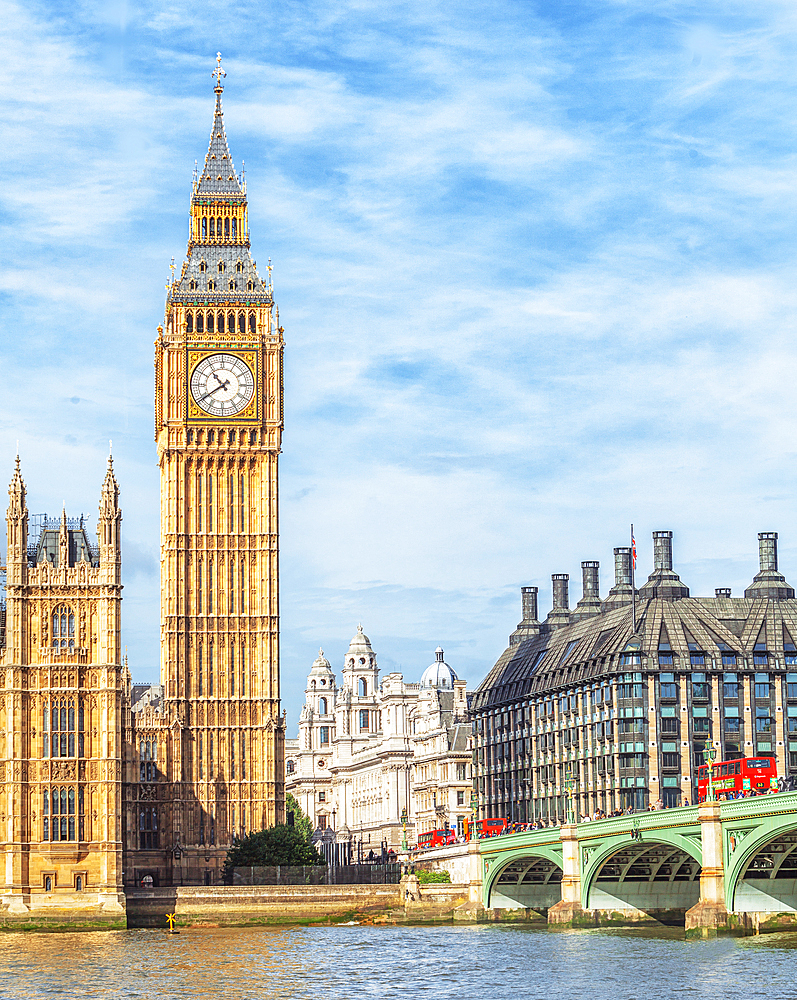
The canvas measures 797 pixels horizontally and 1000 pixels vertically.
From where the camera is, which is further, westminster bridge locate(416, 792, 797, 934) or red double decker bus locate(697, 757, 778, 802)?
red double decker bus locate(697, 757, 778, 802)

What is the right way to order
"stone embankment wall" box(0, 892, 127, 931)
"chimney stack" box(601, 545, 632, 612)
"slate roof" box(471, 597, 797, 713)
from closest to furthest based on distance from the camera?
"stone embankment wall" box(0, 892, 127, 931)
"slate roof" box(471, 597, 797, 713)
"chimney stack" box(601, 545, 632, 612)

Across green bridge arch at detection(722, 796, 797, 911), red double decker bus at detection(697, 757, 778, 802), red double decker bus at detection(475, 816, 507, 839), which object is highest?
red double decker bus at detection(697, 757, 778, 802)

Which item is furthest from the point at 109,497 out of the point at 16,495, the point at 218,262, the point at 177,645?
the point at 218,262

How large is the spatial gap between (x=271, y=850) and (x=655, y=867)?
3513cm

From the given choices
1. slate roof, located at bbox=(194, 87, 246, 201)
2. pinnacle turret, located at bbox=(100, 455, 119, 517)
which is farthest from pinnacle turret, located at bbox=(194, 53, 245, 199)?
pinnacle turret, located at bbox=(100, 455, 119, 517)

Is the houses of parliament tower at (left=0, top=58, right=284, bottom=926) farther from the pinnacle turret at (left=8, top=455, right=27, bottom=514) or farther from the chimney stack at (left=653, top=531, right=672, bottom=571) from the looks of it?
the chimney stack at (left=653, top=531, right=672, bottom=571)

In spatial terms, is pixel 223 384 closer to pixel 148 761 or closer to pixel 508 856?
pixel 148 761

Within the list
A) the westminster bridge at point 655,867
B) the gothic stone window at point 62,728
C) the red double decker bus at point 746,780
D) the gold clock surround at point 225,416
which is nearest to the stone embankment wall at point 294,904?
the westminster bridge at point 655,867

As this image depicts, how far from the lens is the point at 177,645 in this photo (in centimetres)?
15412

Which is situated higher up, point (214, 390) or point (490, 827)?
point (214, 390)

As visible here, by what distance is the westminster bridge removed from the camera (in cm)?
9688

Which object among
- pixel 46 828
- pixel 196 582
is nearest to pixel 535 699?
pixel 196 582

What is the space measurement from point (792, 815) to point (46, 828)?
192 ft

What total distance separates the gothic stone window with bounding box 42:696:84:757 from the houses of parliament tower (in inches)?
3.8
